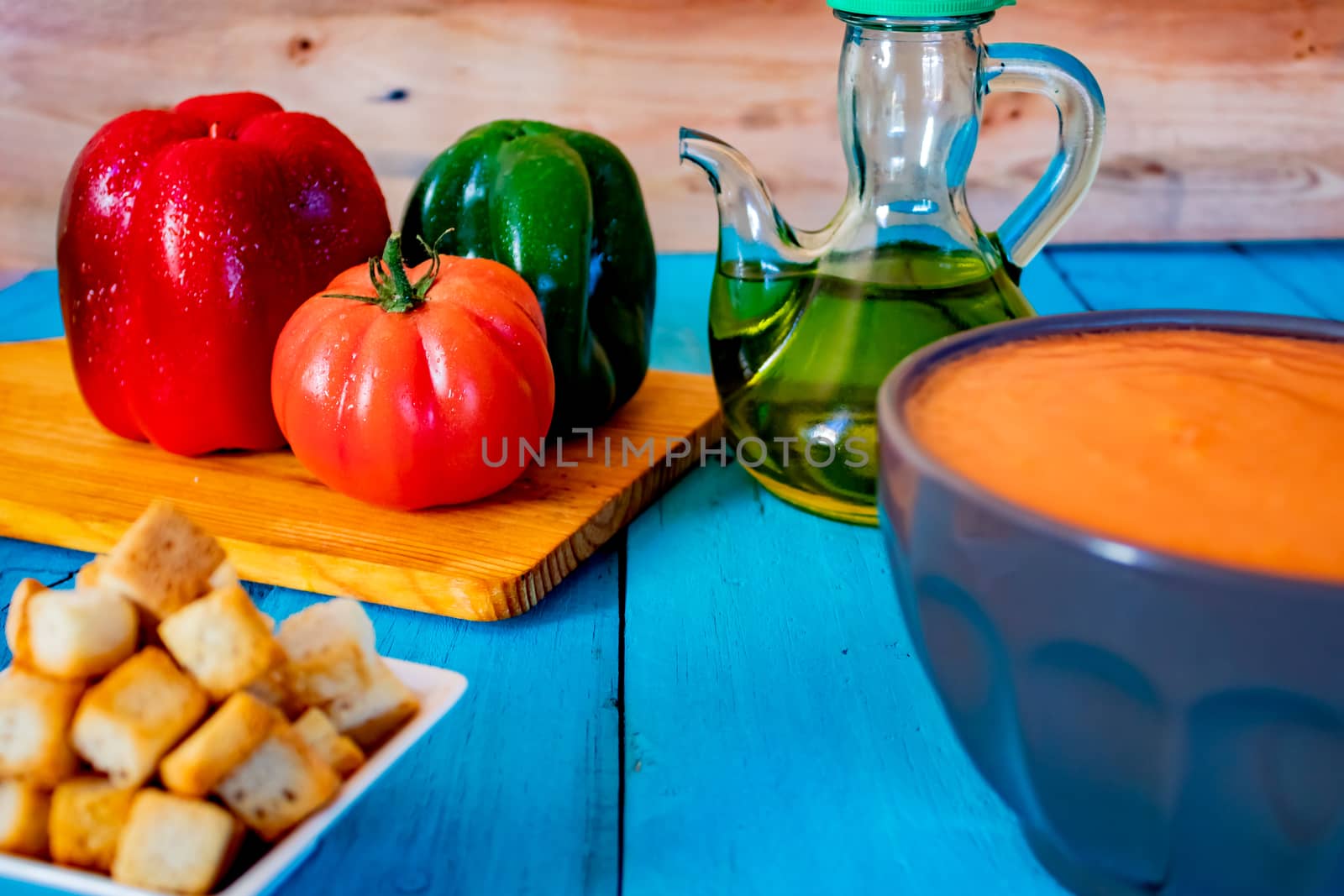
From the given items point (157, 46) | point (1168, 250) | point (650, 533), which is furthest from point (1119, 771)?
point (157, 46)

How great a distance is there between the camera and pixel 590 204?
37.1 inches

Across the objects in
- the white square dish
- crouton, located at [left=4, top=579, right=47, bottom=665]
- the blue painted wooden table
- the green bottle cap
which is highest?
the green bottle cap

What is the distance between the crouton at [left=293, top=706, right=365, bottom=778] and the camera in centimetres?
50

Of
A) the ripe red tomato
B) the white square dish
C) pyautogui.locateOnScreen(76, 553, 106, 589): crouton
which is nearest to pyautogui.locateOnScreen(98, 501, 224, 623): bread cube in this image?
pyautogui.locateOnScreen(76, 553, 106, 589): crouton

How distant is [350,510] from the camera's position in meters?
0.83

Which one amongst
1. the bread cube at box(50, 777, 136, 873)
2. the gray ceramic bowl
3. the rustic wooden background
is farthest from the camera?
the rustic wooden background

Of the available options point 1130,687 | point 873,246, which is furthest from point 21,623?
point 873,246

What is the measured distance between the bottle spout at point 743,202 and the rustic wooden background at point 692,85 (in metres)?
0.75

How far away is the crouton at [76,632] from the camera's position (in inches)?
19.3

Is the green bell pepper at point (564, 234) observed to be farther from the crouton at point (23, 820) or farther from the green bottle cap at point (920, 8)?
the crouton at point (23, 820)

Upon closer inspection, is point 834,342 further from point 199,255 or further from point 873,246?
point 199,255

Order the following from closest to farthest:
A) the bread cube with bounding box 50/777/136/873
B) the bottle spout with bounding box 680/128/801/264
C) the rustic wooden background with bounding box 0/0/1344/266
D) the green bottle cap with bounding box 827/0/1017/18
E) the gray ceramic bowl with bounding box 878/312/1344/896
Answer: the gray ceramic bowl with bounding box 878/312/1344/896, the bread cube with bounding box 50/777/136/873, the green bottle cap with bounding box 827/0/1017/18, the bottle spout with bounding box 680/128/801/264, the rustic wooden background with bounding box 0/0/1344/266

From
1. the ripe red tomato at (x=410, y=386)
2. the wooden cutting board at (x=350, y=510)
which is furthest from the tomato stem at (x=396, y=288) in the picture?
the wooden cutting board at (x=350, y=510)

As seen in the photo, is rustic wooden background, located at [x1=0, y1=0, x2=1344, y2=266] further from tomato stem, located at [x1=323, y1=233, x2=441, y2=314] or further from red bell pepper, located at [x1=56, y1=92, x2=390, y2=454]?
tomato stem, located at [x1=323, y1=233, x2=441, y2=314]
